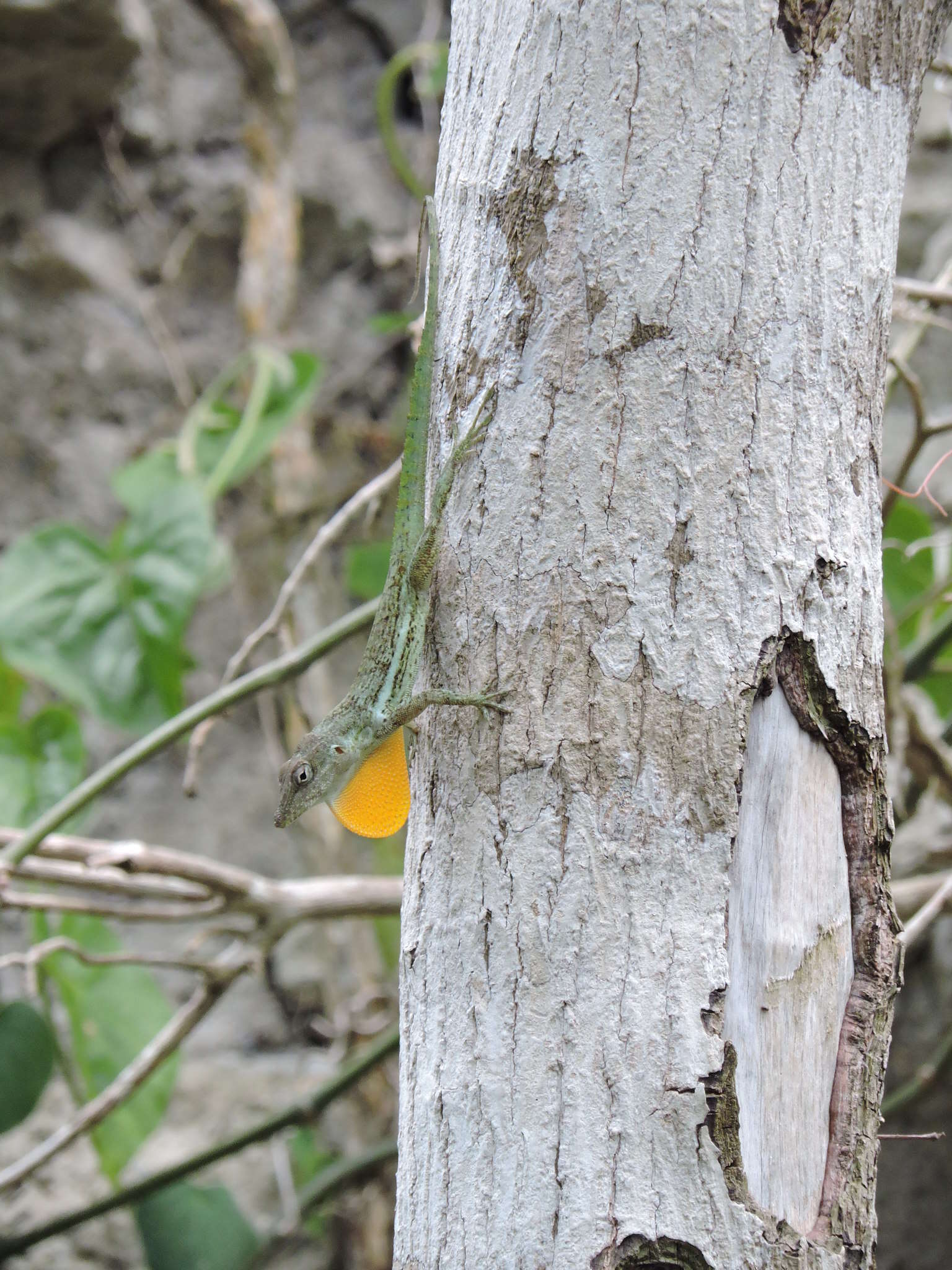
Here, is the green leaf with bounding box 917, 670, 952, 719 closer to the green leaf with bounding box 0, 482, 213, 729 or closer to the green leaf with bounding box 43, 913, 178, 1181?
the green leaf with bounding box 0, 482, 213, 729

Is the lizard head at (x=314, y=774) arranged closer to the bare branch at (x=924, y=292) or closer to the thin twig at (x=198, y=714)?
the thin twig at (x=198, y=714)

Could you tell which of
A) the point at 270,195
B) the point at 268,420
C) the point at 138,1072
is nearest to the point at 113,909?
the point at 138,1072

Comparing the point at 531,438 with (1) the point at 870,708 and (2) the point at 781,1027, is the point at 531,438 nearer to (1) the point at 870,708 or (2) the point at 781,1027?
(1) the point at 870,708

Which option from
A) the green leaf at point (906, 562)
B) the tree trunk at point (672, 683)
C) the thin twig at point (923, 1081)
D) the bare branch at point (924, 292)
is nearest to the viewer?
the tree trunk at point (672, 683)

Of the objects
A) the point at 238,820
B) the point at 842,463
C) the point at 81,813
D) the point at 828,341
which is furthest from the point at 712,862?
the point at 238,820

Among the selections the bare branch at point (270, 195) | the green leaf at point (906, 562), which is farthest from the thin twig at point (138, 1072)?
the bare branch at point (270, 195)

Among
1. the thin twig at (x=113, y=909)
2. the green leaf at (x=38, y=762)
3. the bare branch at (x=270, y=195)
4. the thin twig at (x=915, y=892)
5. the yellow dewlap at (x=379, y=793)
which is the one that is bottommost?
the thin twig at (x=113, y=909)
